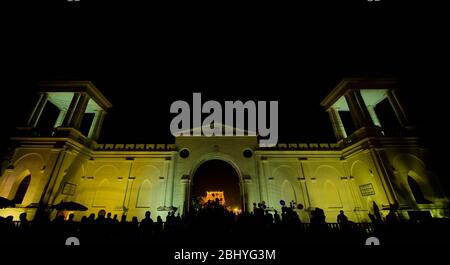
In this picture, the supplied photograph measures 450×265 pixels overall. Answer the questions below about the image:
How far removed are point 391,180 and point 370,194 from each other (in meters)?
2.16

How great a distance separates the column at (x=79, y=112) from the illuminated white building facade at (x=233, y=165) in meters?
0.08

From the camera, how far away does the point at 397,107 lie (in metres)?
18.7

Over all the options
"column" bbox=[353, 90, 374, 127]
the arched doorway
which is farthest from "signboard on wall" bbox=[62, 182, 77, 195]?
"column" bbox=[353, 90, 374, 127]

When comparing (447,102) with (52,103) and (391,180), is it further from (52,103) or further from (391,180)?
(52,103)

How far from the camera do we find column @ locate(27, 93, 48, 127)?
1794 cm

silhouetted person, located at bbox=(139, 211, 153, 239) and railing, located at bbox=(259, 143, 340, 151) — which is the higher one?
railing, located at bbox=(259, 143, 340, 151)

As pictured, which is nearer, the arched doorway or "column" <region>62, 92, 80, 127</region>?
"column" <region>62, 92, 80, 127</region>

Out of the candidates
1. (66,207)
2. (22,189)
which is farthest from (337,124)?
(22,189)

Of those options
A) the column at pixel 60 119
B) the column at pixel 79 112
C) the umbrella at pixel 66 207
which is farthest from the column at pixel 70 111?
the umbrella at pixel 66 207

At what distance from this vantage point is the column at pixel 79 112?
17.8m

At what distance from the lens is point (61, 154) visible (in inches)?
631

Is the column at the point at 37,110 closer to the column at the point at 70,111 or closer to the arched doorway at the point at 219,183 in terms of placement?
Answer: the column at the point at 70,111

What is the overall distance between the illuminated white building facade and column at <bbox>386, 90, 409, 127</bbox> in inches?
3.2

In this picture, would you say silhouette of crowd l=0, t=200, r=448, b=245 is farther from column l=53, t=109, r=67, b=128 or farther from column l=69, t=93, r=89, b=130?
column l=53, t=109, r=67, b=128
